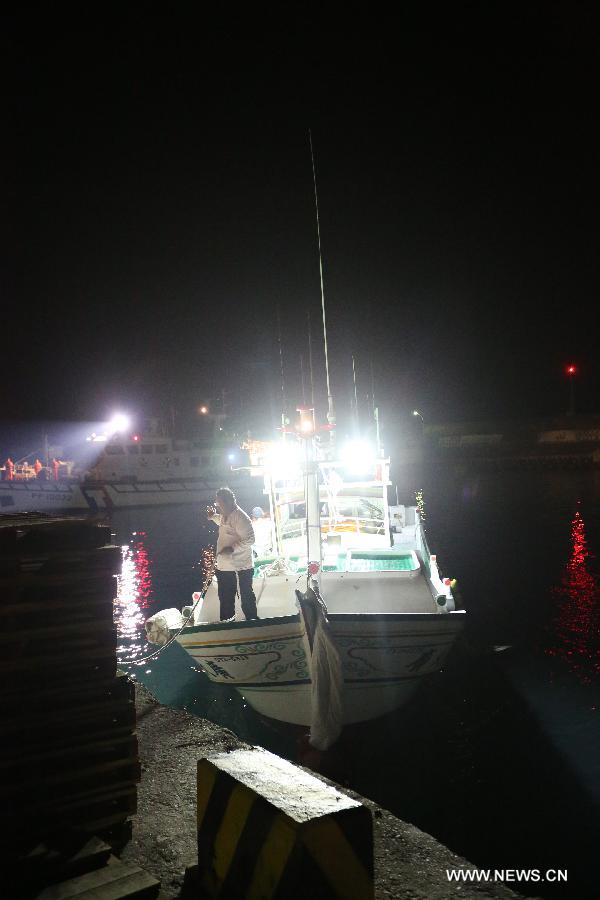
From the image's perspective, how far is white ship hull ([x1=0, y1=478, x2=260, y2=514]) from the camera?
45.4m

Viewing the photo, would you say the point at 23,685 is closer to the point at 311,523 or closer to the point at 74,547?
the point at 74,547

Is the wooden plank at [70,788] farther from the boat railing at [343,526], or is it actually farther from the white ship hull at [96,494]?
the white ship hull at [96,494]

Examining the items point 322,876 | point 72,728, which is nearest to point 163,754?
point 72,728

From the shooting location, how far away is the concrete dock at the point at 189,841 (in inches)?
150

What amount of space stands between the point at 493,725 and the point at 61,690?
7762mm

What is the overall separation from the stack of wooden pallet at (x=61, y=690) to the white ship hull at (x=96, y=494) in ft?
141

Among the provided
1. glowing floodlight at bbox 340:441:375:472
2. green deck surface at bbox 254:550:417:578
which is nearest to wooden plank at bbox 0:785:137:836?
green deck surface at bbox 254:550:417:578

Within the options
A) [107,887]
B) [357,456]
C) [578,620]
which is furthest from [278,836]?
[578,620]

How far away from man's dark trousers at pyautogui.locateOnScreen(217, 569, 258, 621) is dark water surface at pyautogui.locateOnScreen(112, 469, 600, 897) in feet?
6.52

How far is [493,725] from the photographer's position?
9.41m

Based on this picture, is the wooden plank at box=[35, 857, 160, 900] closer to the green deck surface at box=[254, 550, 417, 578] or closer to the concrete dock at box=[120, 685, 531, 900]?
the concrete dock at box=[120, 685, 531, 900]

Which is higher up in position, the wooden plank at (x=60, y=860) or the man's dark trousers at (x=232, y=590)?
the man's dark trousers at (x=232, y=590)

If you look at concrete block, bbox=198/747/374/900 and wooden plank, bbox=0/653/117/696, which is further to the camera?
wooden plank, bbox=0/653/117/696

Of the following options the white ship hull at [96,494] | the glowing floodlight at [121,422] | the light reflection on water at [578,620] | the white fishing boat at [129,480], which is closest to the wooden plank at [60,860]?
the light reflection on water at [578,620]
